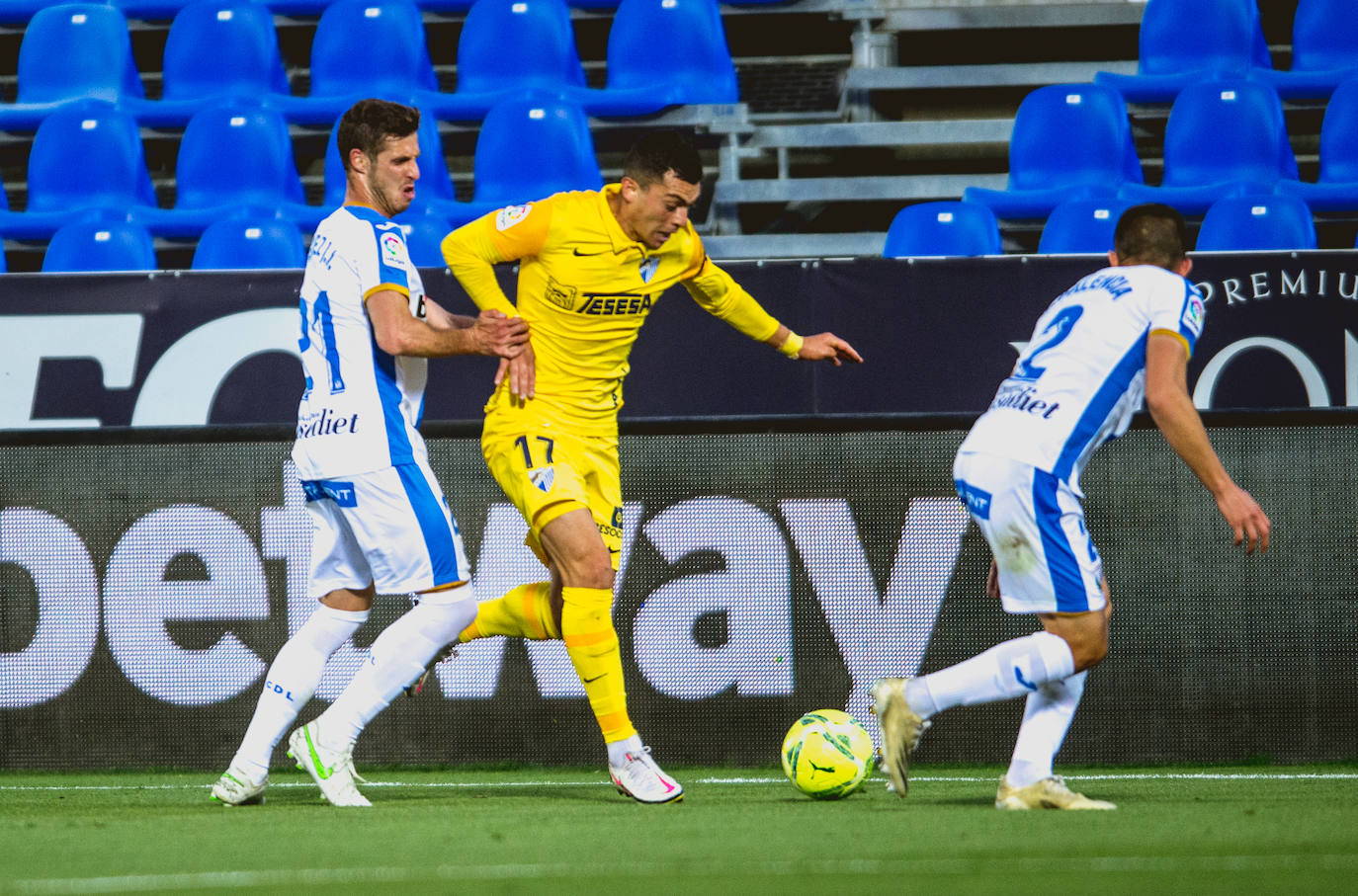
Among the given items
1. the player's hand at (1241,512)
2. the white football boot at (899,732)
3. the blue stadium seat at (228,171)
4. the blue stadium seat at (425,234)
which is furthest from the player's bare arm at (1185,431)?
the blue stadium seat at (228,171)

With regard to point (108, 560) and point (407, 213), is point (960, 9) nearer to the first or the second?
point (407, 213)

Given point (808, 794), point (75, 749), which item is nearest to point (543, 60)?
point (75, 749)

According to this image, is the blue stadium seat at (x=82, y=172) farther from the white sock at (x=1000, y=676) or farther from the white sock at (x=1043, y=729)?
the white sock at (x=1043, y=729)

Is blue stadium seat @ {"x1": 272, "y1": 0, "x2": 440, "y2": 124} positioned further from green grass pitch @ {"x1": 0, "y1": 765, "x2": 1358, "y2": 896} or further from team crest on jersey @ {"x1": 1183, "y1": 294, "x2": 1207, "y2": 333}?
team crest on jersey @ {"x1": 1183, "y1": 294, "x2": 1207, "y2": 333}

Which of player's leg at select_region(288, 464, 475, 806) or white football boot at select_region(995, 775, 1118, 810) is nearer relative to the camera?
white football boot at select_region(995, 775, 1118, 810)

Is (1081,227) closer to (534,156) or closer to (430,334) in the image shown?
(534,156)

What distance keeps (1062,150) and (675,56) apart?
2.28 metres

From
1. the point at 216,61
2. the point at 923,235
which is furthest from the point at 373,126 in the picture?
the point at 216,61

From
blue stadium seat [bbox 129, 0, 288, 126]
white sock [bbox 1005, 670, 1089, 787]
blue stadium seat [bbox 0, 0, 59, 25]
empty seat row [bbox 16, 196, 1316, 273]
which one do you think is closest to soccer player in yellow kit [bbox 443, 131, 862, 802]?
white sock [bbox 1005, 670, 1089, 787]

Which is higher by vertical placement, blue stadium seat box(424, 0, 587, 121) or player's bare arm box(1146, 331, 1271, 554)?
blue stadium seat box(424, 0, 587, 121)

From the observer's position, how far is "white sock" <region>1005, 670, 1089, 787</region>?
4.28 metres

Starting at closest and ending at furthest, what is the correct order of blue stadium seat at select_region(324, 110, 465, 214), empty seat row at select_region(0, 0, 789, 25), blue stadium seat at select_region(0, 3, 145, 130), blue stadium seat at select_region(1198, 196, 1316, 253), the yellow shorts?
the yellow shorts < blue stadium seat at select_region(1198, 196, 1316, 253) < blue stadium seat at select_region(324, 110, 465, 214) < blue stadium seat at select_region(0, 3, 145, 130) < empty seat row at select_region(0, 0, 789, 25)

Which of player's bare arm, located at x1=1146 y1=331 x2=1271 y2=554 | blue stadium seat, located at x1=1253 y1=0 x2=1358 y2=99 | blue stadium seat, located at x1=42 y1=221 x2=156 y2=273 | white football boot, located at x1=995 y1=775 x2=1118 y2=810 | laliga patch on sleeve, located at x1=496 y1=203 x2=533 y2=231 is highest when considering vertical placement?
blue stadium seat, located at x1=1253 y1=0 x2=1358 y2=99

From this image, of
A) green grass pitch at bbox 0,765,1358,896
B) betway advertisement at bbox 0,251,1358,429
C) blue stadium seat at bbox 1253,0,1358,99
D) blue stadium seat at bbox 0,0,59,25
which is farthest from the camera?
blue stadium seat at bbox 0,0,59,25
